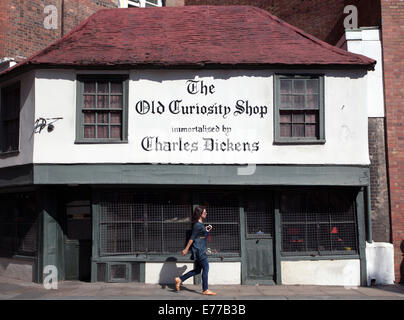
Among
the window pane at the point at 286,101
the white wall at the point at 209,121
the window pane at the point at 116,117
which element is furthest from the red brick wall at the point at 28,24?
the window pane at the point at 286,101

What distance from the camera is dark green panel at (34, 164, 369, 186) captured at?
10.4m

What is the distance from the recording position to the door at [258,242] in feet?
34.9

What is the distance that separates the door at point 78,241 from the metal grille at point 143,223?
2.62 feet

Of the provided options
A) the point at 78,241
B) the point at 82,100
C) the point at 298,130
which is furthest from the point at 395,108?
the point at 78,241

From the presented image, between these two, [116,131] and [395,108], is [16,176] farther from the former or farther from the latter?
[395,108]

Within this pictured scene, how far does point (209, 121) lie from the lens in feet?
35.0

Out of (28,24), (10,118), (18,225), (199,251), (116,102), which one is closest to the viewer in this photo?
(199,251)

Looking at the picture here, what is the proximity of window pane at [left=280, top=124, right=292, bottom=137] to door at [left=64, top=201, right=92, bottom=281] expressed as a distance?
5189mm

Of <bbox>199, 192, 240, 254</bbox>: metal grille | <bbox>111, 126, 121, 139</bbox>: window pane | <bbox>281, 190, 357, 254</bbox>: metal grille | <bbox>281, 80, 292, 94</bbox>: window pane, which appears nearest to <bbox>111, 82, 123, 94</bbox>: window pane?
<bbox>111, 126, 121, 139</bbox>: window pane

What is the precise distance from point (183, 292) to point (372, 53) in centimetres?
764

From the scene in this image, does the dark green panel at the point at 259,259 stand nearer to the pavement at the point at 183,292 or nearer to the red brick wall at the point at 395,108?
the pavement at the point at 183,292

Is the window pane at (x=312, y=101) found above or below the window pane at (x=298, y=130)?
above

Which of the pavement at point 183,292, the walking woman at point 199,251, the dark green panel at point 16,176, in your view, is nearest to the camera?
the pavement at point 183,292

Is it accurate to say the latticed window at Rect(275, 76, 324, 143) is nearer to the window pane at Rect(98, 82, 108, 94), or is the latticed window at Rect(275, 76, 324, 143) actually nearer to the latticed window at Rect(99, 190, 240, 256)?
the latticed window at Rect(99, 190, 240, 256)
